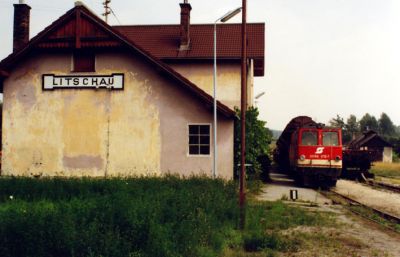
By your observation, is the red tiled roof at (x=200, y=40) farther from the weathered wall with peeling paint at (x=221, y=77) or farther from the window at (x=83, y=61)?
the window at (x=83, y=61)

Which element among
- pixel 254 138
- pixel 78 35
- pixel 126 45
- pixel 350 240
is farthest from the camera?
pixel 254 138

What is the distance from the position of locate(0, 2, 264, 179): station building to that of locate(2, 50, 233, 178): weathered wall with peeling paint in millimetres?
42

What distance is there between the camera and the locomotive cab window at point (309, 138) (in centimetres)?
2206

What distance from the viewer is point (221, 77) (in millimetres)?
25906

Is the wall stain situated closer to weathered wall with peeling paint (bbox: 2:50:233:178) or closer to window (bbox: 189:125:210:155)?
weathered wall with peeling paint (bbox: 2:50:233:178)

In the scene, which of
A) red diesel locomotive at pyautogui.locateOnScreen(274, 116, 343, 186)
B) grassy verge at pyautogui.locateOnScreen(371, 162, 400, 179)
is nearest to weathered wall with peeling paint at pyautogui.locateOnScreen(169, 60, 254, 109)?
red diesel locomotive at pyautogui.locateOnScreen(274, 116, 343, 186)

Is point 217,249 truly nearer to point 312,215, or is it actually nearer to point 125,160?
point 312,215

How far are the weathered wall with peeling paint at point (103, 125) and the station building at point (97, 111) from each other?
4 centimetres

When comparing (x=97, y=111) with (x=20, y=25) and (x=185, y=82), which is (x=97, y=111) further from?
(x=20, y=25)

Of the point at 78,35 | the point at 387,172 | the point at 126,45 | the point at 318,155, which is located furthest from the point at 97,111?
the point at 387,172

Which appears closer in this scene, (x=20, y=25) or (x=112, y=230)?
(x=112, y=230)

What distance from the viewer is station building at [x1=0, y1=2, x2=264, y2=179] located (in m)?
18.5

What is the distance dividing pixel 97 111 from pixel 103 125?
664 mm

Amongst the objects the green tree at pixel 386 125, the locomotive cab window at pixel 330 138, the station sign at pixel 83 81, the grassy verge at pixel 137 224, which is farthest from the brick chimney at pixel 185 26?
the green tree at pixel 386 125
